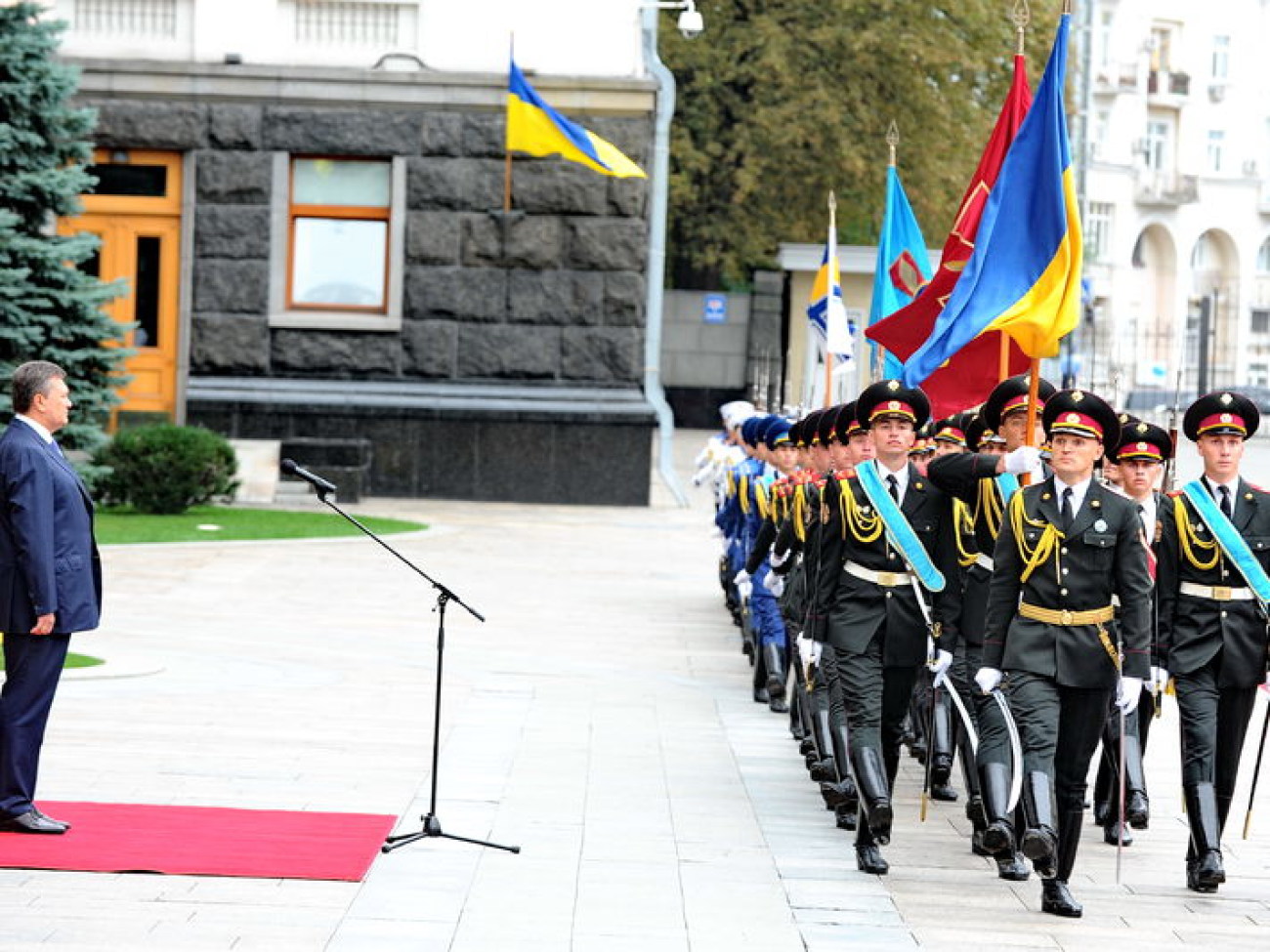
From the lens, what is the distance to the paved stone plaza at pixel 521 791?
7.73 m

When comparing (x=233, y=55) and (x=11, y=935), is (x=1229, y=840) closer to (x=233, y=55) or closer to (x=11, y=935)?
(x=11, y=935)

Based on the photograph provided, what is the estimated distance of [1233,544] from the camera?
899 cm

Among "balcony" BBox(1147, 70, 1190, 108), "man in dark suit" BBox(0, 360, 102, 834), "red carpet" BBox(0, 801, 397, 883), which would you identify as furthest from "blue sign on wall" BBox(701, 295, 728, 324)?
"balcony" BBox(1147, 70, 1190, 108)

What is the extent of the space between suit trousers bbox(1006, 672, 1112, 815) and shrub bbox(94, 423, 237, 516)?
50.8 feet

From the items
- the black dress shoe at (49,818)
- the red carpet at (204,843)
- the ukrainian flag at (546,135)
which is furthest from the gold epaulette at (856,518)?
the ukrainian flag at (546,135)

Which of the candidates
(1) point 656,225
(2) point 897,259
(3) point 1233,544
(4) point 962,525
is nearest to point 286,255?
(1) point 656,225

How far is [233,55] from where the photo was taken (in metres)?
26.3

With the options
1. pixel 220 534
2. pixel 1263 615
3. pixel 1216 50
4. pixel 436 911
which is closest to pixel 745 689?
pixel 1263 615

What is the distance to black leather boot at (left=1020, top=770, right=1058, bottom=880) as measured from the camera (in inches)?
320

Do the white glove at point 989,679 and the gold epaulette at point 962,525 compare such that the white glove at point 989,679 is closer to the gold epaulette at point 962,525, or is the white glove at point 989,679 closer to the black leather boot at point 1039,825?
the black leather boot at point 1039,825

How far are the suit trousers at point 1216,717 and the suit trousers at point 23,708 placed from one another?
14.7ft

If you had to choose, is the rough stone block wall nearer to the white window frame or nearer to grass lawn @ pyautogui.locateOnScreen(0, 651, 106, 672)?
the white window frame

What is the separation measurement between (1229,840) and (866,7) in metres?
30.5

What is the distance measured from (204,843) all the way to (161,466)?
14.5 meters
